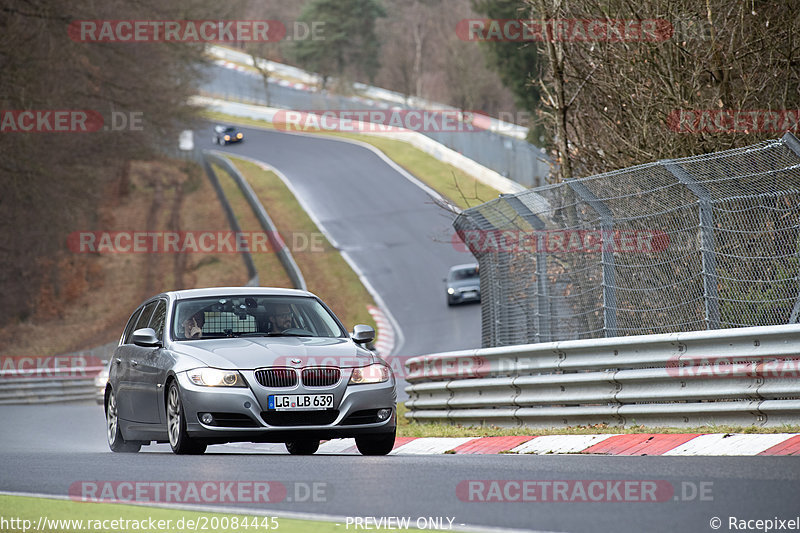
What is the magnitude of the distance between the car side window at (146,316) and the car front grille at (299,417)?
2607mm

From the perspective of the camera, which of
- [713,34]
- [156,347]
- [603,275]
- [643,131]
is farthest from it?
[643,131]

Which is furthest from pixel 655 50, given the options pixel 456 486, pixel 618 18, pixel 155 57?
pixel 155 57

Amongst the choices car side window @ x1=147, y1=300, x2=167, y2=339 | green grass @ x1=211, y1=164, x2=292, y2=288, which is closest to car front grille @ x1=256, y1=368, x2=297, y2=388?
car side window @ x1=147, y1=300, x2=167, y2=339

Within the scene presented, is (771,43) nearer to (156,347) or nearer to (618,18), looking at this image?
(618,18)

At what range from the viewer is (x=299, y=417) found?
10070 millimetres

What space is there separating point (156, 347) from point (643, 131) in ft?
20.8

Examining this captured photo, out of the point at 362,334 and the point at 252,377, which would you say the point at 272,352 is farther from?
the point at 362,334

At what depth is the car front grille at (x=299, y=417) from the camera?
10023 mm

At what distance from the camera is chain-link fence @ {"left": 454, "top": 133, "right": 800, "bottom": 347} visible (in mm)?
10047

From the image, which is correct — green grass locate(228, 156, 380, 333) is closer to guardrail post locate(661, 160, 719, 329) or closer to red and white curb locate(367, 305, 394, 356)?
red and white curb locate(367, 305, 394, 356)

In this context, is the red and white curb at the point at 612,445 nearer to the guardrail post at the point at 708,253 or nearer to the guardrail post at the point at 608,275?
the guardrail post at the point at 708,253

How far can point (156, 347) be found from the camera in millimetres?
11109

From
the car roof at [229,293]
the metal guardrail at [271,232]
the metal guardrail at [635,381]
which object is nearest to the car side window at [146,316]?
the car roof at [229,293]

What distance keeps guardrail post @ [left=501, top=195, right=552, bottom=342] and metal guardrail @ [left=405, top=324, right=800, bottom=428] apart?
64 cm
